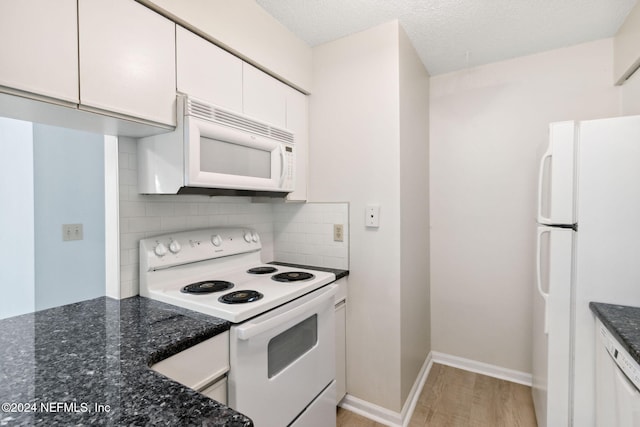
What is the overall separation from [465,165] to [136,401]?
8.07 feet

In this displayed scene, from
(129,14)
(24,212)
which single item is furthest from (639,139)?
(24,212)

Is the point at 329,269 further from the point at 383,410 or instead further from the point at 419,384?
the point at 419,384

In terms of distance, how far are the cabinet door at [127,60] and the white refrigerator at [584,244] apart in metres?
1.77

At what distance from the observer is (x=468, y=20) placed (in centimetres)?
181

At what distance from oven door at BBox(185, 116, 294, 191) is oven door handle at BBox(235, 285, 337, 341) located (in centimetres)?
62

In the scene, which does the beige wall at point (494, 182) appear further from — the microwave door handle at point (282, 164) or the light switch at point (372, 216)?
the microwave door handle at point (282, 164)

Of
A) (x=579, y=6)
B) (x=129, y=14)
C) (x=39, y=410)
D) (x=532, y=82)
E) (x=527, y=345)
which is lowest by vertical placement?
(x=527, y=345)

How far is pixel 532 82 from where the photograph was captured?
2217mm

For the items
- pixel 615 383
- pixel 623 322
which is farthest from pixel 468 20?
pixel 615 383

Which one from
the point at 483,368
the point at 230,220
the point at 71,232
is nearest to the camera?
the point at 230,220

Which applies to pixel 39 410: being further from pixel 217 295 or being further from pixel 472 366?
pixel 472 366

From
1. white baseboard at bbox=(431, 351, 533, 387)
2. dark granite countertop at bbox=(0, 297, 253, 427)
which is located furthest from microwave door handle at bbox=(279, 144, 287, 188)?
white baseboard at bbox=(431, 351, 533, 387)

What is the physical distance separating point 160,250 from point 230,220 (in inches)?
21.5

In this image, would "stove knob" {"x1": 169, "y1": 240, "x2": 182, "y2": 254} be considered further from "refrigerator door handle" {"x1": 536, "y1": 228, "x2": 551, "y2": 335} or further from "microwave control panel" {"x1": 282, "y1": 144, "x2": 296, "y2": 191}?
"refrigerator door handle" {"x1": 536, "y1": 228, "x2": 551, "y2": 335}
